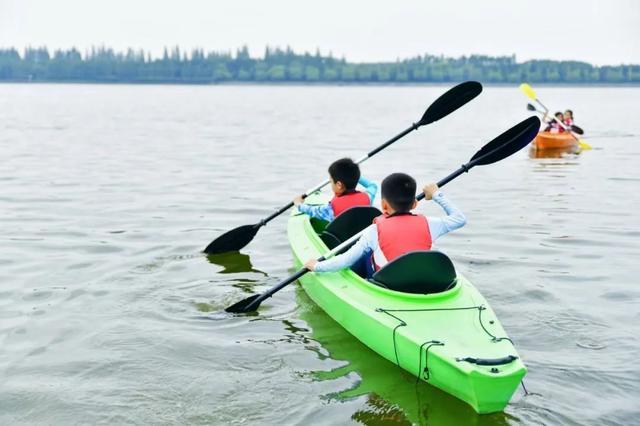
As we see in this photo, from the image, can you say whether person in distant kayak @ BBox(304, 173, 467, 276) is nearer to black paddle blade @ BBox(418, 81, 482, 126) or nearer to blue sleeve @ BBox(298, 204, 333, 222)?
blue sleeve @ BBox(298, 204, 333, 222)

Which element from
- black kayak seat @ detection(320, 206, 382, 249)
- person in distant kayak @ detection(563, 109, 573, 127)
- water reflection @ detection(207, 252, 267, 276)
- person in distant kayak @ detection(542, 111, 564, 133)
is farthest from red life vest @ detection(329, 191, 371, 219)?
person in distant kayak @ detection(563, 109, 573, 127)

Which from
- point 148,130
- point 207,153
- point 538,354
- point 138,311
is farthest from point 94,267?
point 148,130

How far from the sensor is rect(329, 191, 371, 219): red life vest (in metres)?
7.70

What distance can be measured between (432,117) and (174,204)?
21.0ft

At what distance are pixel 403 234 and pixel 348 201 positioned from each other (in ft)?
5.92

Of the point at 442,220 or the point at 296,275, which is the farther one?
the point at 296,275

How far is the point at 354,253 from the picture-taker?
6332mm

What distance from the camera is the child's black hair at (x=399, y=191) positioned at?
587cm

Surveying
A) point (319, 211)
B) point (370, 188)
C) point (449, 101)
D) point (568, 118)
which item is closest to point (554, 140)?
point (568, 118)

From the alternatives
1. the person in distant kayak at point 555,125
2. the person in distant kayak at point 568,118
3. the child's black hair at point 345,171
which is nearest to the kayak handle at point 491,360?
the child's black hair at point 345,171

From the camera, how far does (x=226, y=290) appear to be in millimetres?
8555

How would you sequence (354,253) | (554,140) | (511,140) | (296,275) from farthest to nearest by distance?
(554,140)
(511,140)
(296,275)
(354,253)

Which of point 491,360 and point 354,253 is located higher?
point 354,253

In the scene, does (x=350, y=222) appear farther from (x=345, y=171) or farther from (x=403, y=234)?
(x=403, y=234)
